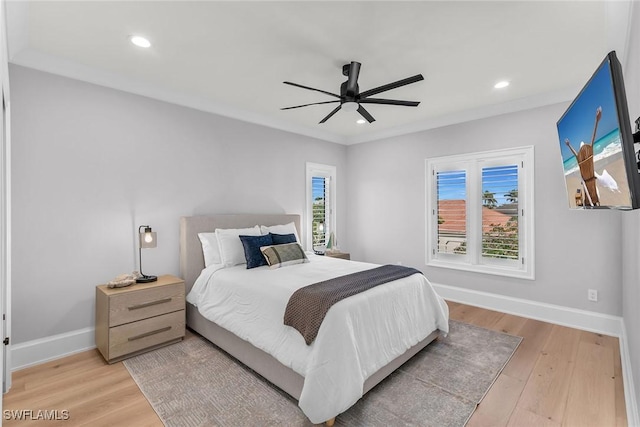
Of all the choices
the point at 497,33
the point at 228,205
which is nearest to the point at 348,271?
the point at 228,205

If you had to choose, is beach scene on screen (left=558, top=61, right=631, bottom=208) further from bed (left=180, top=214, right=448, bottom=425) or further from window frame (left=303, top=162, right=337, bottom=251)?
window frame (left=303, top=162, right=337, bottom=251)

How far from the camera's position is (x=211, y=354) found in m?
2.82

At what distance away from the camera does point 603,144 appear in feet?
4.21

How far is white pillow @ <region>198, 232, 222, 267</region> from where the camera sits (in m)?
3.46

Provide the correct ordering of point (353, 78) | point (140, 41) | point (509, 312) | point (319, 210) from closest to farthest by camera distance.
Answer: point (140, 41) < point (353, 78) < point (509, 312) < point (319, 210)

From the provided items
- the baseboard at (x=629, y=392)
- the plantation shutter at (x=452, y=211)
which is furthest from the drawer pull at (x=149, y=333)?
the plantation shutter at (x=452, y=211)

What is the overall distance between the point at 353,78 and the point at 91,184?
2.70 meters

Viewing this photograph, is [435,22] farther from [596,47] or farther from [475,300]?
[475,300]

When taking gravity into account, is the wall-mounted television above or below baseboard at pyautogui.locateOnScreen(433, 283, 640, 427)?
above

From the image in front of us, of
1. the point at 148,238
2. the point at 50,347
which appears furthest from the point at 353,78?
the point at 50,347

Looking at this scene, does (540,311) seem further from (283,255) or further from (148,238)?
(148,238)

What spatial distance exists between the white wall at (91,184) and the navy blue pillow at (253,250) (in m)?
0.79

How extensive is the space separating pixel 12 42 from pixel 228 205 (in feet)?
7.77

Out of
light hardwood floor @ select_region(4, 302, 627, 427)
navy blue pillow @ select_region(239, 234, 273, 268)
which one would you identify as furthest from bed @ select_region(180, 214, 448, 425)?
light hardwood floor @ select_region(4, 302, 627, 427)
